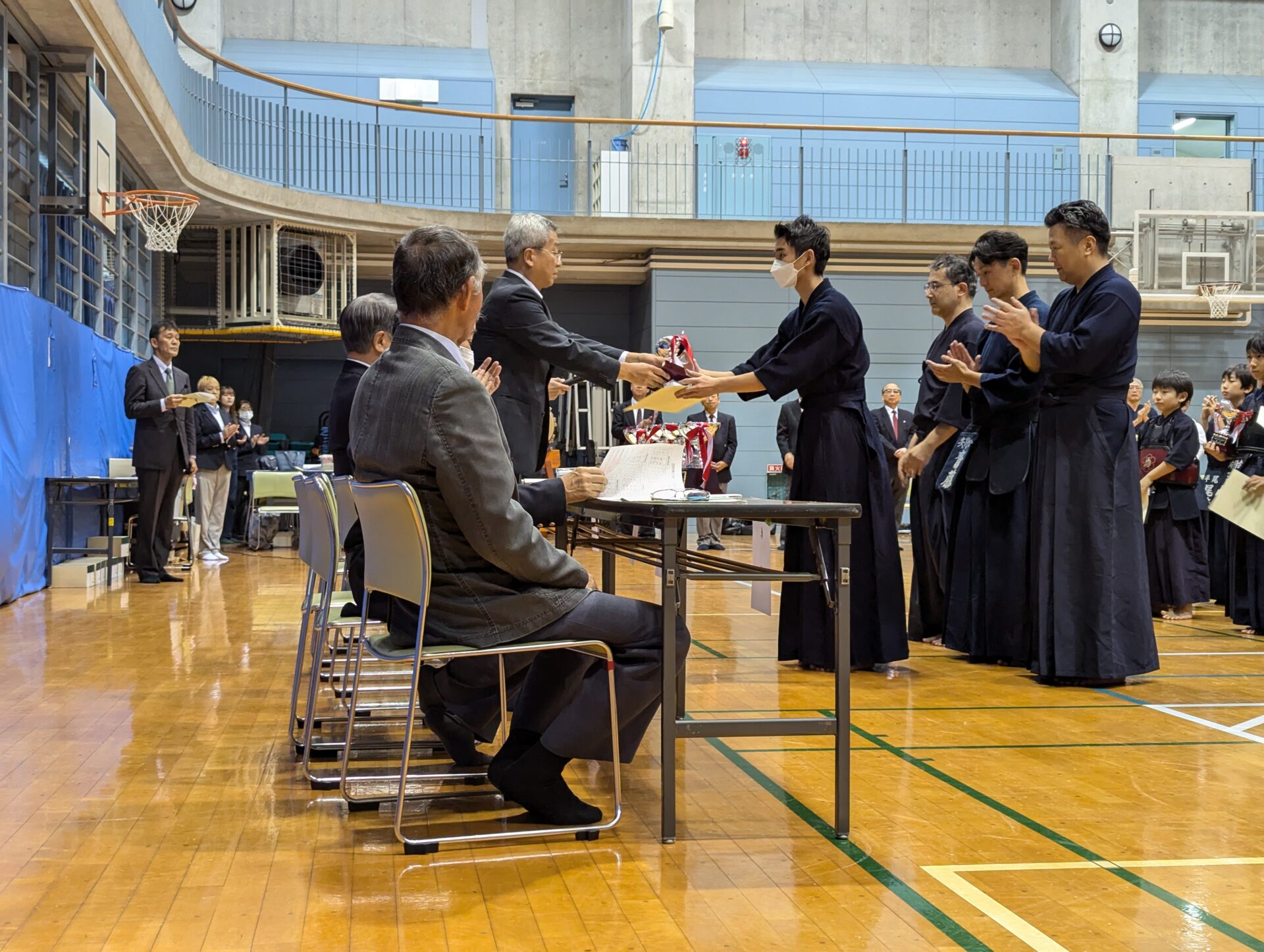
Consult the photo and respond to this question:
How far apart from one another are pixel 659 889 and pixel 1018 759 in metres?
1.54

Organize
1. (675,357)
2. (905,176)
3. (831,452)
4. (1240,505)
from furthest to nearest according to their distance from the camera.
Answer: (905,176), (1240,505), (831,452), (675,357)

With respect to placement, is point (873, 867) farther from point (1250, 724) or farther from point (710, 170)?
point (710, 170)

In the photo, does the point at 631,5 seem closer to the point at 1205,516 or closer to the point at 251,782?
the point at 1205,516

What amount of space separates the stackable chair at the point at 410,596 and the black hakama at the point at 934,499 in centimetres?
309

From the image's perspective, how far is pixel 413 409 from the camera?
8.66 ft

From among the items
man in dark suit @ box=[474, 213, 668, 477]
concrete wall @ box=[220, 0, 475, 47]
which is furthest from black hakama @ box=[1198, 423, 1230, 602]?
concrete wall @ box=[220, 0, 475, 47]

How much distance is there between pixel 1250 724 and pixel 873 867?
86.1 inches

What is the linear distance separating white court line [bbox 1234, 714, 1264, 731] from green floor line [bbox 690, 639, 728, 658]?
2.12m

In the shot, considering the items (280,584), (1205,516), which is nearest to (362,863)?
(280,584)

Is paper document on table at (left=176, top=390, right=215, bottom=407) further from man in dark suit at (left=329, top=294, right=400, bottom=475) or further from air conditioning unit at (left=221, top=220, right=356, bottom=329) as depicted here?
man in dark suit at (left=329, top=294, right=400, bottom=475)

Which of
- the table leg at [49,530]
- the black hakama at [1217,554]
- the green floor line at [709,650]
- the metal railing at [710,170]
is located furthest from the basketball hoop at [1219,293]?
the table leg at [49,530]

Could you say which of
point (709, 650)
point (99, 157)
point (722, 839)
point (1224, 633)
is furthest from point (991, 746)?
point (99, 157)

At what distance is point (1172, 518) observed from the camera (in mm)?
7414

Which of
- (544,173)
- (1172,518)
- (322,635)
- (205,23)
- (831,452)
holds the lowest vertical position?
(322,635)
